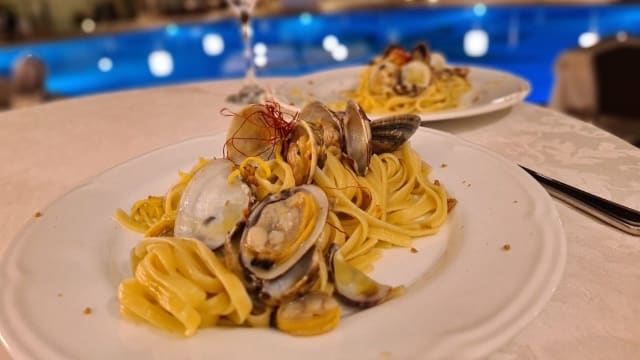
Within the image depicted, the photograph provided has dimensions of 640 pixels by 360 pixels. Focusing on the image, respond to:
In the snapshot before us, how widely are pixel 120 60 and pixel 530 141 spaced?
23.2 ft

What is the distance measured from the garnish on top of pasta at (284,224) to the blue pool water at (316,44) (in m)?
5.85

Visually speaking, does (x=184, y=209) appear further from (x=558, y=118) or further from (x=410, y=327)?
(x=558, y=118)

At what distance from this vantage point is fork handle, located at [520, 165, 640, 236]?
0.98 metres

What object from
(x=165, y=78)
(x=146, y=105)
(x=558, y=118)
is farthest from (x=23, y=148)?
(x=165, y=78)

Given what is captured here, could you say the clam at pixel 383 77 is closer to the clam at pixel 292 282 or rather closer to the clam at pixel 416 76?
the clam at pixel 416 76

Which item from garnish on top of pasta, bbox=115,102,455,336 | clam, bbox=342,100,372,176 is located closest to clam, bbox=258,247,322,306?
garnish on top of pasta, bbox=115,102,455,336

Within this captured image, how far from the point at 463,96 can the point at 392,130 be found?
66 cm

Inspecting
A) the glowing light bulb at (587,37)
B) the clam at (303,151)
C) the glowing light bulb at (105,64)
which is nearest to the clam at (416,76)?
the clam at (303,151)

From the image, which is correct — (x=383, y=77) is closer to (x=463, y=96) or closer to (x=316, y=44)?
(x=463, y=96)

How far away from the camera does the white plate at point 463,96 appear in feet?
5.02

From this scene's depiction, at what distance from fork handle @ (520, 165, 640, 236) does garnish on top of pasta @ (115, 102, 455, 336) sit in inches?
8.0

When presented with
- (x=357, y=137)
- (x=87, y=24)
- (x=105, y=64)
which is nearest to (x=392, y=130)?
(x=357, y=137)

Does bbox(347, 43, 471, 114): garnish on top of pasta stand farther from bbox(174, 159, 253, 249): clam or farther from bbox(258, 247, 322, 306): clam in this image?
bbox(258, 247, 322, 306): clam

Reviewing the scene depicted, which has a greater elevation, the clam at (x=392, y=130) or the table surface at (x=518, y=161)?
the clam at (x=392, y=130)
